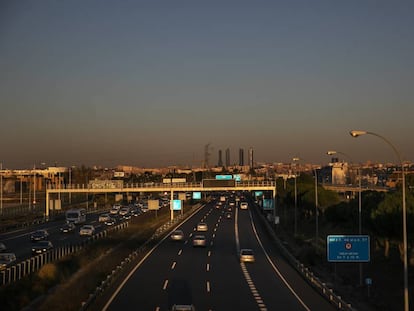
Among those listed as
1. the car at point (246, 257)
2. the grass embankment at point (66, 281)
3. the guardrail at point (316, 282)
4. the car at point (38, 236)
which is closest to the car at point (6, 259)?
the grass embankment at point (66, 281)

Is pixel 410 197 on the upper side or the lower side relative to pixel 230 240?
upper

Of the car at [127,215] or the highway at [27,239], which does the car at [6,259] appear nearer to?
the highway at [27,239]

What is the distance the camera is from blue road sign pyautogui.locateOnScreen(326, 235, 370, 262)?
Answer: 32.6 metres

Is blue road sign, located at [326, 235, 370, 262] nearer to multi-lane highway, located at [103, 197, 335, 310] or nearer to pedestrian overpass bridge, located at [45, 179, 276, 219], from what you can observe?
multi-lane highway, located at [103, 197, 335, 310]

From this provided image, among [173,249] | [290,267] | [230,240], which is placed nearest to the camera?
[290,267]

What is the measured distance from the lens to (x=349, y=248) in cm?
3278

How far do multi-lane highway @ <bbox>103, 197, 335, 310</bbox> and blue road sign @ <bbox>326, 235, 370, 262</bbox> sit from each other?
7.24 feet

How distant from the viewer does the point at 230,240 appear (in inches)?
2486

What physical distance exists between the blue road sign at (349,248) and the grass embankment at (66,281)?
11.8 meters

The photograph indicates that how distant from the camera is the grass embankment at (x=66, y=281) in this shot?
1043 inches

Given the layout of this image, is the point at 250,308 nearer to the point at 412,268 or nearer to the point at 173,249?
the point at 412,268

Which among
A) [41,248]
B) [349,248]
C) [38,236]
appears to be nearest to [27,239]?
[38,236]

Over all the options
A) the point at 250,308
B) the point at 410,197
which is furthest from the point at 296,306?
the point at 410,197

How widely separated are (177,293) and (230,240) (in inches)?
1313
